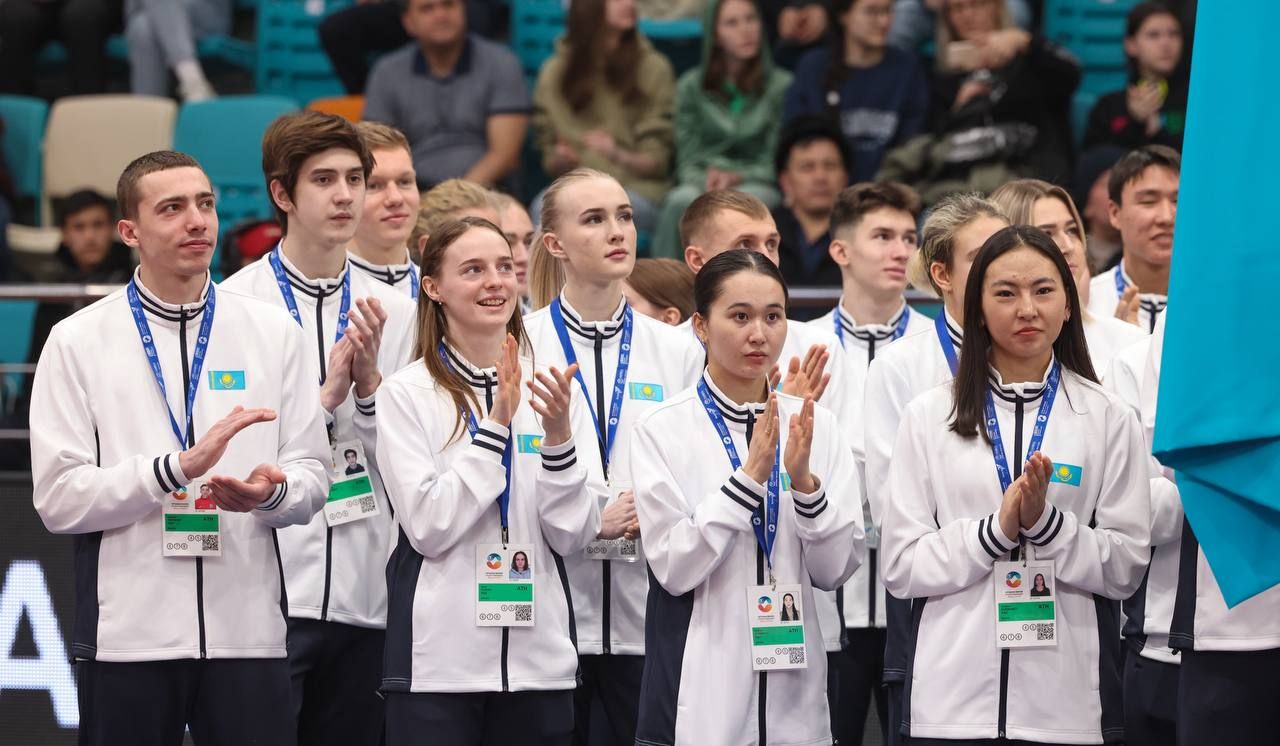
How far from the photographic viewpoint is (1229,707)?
4.21m

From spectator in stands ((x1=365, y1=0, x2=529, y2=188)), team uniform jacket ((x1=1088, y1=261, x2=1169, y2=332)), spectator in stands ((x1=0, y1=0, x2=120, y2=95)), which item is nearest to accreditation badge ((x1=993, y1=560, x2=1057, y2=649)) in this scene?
team uniform jacket ((x1=1088, y1=261, x2=1169, y2=332))

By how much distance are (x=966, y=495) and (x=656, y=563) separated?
32.0 inches

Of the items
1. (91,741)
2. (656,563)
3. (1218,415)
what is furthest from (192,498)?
(1218,415)

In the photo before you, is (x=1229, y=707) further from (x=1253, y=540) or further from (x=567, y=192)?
(x=567, y=192)

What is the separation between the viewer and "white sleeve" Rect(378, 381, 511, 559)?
4441 millimetres

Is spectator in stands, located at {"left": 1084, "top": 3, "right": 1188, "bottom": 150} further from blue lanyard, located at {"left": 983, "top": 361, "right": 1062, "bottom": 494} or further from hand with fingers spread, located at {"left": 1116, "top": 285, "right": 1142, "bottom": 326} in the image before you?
blue lanyard, located at {"left": 983, "top": 361, "right": 1062, "bottom": 494}

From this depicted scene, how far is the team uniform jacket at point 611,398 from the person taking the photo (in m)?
4.92

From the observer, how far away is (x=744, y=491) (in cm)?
436

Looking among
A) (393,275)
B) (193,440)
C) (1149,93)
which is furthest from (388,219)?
(1149,93)

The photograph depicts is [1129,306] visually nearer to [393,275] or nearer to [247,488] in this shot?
[393,275]

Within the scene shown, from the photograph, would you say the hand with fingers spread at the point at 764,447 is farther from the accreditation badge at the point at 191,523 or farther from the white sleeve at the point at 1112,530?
the accreditation badge at the point at 191,523

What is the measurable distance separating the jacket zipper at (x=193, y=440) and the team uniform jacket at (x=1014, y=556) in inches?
69.7

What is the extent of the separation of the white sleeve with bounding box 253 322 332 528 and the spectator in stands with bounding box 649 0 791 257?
15.0ft

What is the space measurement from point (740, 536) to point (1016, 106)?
15.8 feet
